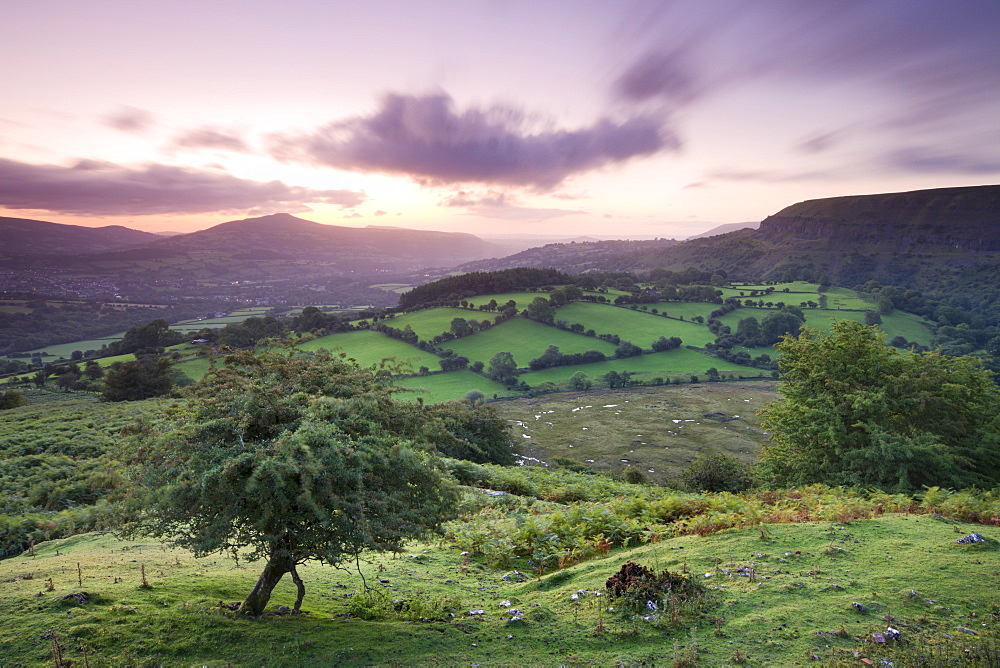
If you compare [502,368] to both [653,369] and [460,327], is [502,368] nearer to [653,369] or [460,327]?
[460,327]

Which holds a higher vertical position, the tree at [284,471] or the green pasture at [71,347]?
the tree at [284,471]

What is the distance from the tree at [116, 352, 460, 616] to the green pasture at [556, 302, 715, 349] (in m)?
111

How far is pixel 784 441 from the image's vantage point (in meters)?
21.3

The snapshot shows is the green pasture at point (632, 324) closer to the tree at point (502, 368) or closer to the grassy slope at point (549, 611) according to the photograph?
the tree at point (502, 368)

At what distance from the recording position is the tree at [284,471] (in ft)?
20.5

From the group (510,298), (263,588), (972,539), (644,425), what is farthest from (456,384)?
(972,539)

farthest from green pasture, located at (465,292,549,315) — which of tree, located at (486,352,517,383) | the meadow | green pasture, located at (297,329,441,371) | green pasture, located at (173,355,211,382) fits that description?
the meadow

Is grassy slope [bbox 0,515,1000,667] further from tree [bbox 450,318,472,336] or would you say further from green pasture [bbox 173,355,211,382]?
tree [bbox 450,318,472,336]

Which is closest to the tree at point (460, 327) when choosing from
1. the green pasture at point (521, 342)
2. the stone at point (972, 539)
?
the green pasture at point (521, 342)

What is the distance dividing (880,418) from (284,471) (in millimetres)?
24062

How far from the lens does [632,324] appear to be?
12419cm

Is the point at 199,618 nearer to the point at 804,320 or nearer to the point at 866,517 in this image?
the point at 866,517

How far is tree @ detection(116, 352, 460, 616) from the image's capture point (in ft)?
20.5

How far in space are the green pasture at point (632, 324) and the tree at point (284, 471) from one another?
11090cm
